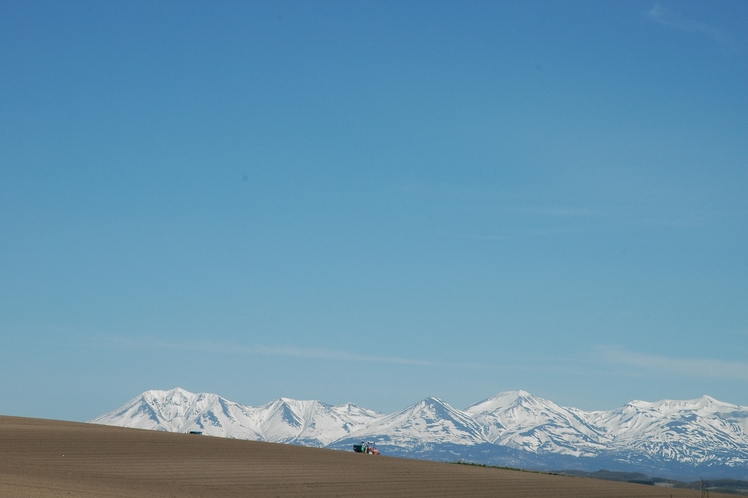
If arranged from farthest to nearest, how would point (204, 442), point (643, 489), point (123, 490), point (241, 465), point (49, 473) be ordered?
point (204, 442), point (643, 489), point (241, 465), point (49, 473), point (123, 490)

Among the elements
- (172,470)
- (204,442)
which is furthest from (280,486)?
(204,442)

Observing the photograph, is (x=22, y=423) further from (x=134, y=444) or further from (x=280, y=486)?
(x=280, y=486)

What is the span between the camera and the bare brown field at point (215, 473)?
165 ft

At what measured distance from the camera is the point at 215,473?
60.5m

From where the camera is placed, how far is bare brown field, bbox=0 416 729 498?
50.2 metres

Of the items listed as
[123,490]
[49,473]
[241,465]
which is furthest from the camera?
[241,465]

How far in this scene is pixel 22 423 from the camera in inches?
3799

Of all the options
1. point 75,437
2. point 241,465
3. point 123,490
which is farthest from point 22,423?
point 123,490

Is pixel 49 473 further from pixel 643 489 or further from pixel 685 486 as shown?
pixel 685 486

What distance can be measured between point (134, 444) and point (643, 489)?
142ft

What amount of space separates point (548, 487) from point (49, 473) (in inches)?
1451

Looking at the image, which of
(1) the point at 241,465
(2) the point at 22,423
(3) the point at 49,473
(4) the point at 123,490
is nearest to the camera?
(4) the point at 123,490

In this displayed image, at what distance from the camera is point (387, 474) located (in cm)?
7031

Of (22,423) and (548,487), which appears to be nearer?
(548,487)
